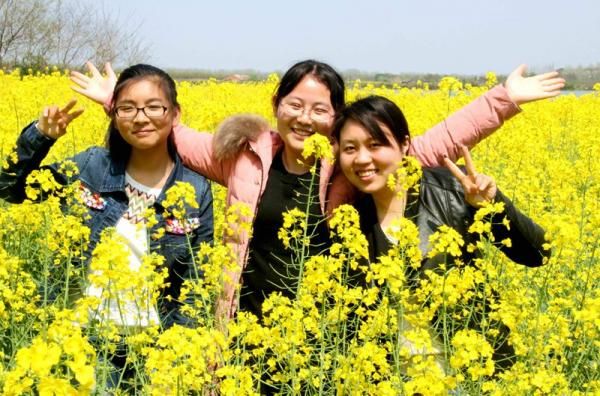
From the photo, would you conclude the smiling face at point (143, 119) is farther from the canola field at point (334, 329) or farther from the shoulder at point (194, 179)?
the canola field at point (334, 329)

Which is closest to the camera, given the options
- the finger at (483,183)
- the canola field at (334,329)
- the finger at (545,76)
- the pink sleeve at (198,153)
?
the canola field at (334,329)

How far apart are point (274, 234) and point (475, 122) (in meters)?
1.06

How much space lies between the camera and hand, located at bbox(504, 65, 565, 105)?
3211 mm

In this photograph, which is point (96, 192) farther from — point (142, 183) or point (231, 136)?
point (231, 136)

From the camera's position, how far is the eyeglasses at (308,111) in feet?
10.5

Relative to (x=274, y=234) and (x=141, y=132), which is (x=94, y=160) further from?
(x=274, y=234)

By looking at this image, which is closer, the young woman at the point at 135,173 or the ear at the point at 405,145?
the ear at the point at 405,145

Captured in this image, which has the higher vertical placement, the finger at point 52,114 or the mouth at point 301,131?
the finger at point 52,114

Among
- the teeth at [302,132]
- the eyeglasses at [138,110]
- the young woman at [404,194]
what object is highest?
the eyeglasses at [138,110]

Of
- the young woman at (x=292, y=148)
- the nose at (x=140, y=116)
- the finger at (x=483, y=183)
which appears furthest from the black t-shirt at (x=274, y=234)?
the finger at (x=483, y=183)

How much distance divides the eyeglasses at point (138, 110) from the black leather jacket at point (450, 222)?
1085 mm

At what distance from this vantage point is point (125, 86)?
3.27 metres

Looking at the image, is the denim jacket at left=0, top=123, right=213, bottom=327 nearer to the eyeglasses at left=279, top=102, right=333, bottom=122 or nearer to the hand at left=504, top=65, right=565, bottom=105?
the eyeglasses at left=279, top=102, right=333, bottom=122

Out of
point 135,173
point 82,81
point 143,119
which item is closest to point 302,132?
point 143,119
